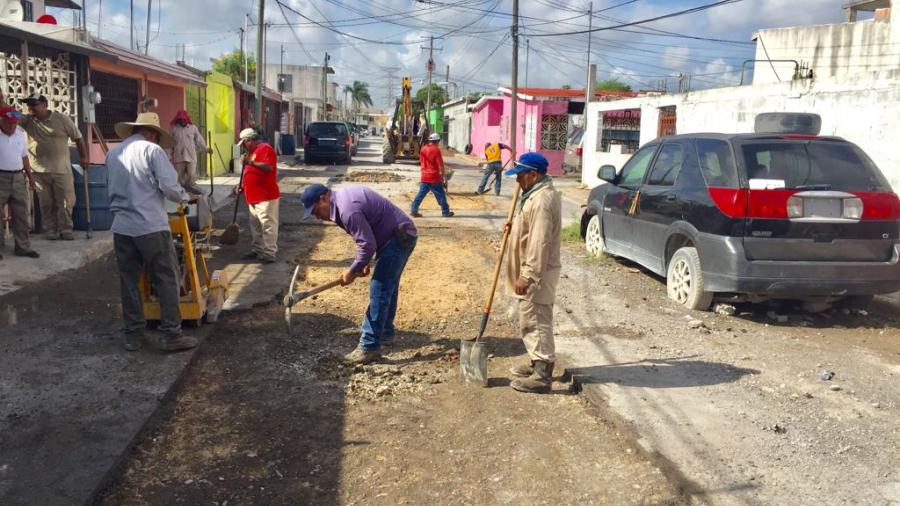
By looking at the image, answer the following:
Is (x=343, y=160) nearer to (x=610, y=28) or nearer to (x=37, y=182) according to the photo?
(x=610, y=28)

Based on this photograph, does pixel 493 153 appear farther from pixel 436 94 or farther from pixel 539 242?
pixel 436 94

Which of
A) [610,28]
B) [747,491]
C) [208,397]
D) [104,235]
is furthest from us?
[610,28]

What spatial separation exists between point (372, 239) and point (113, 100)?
34.3ft

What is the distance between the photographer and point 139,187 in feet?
17.0

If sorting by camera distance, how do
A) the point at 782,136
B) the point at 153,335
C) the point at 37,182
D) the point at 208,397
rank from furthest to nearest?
the point at 37,182, the point at 782,136, the point at 153,335, the point at 208,397

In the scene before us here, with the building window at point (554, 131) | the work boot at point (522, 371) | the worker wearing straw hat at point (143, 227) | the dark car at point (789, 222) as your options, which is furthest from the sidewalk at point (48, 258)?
the building window at point (554, 131)

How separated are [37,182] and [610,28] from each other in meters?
16.1

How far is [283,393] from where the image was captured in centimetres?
483

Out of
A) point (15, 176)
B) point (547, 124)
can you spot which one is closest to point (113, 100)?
point (15, 176)

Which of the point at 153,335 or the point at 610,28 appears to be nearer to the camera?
the point at 153,335

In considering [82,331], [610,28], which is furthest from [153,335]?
[610,28]

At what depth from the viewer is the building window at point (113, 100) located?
12914 mm

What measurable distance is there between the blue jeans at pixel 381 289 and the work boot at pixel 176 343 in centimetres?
128

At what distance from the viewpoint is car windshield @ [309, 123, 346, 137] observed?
28359 millimetres
